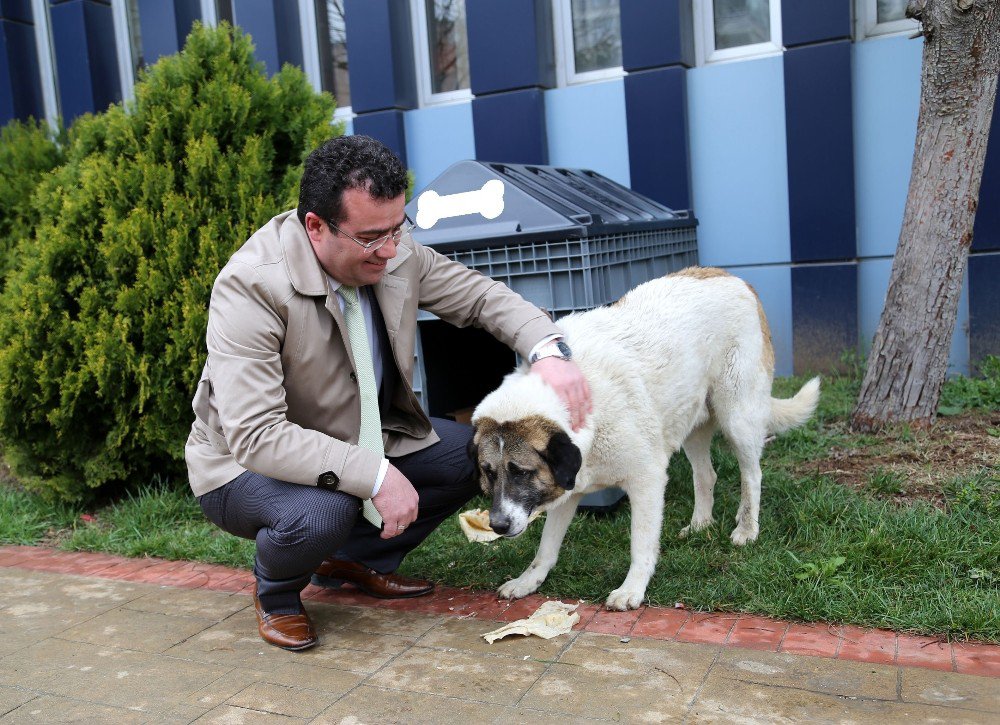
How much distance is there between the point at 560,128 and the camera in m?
7.23

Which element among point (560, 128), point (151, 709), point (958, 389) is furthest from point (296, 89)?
point (958, 389)

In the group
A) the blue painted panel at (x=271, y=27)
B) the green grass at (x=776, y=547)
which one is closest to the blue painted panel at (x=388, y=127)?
the blue painted panel at (x=271, y=27)

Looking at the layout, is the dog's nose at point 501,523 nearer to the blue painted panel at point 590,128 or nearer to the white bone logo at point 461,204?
the white bone logo at point 461,204

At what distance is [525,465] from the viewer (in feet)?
10.4

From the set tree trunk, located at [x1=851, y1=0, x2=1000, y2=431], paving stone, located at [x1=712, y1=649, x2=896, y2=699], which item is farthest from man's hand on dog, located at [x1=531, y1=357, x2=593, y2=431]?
tree trunk, located at [x1=851, y1=0, x2=1000, y2=431]

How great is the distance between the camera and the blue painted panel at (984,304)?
594 centimetres

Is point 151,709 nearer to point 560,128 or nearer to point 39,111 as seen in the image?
point 560,128

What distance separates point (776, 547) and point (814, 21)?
4.04 metres

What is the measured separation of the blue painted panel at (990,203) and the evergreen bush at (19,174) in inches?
252

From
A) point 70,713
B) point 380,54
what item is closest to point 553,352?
point 70,713

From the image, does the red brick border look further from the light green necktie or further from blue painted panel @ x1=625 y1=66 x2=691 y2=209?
blue painted panel @ x1=625 y1=66 x2=691 y2=209

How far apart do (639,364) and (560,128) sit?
162 inches

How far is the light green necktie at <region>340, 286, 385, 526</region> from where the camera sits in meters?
3.34

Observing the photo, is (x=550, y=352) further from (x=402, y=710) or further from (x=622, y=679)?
(x=402, y=710)
